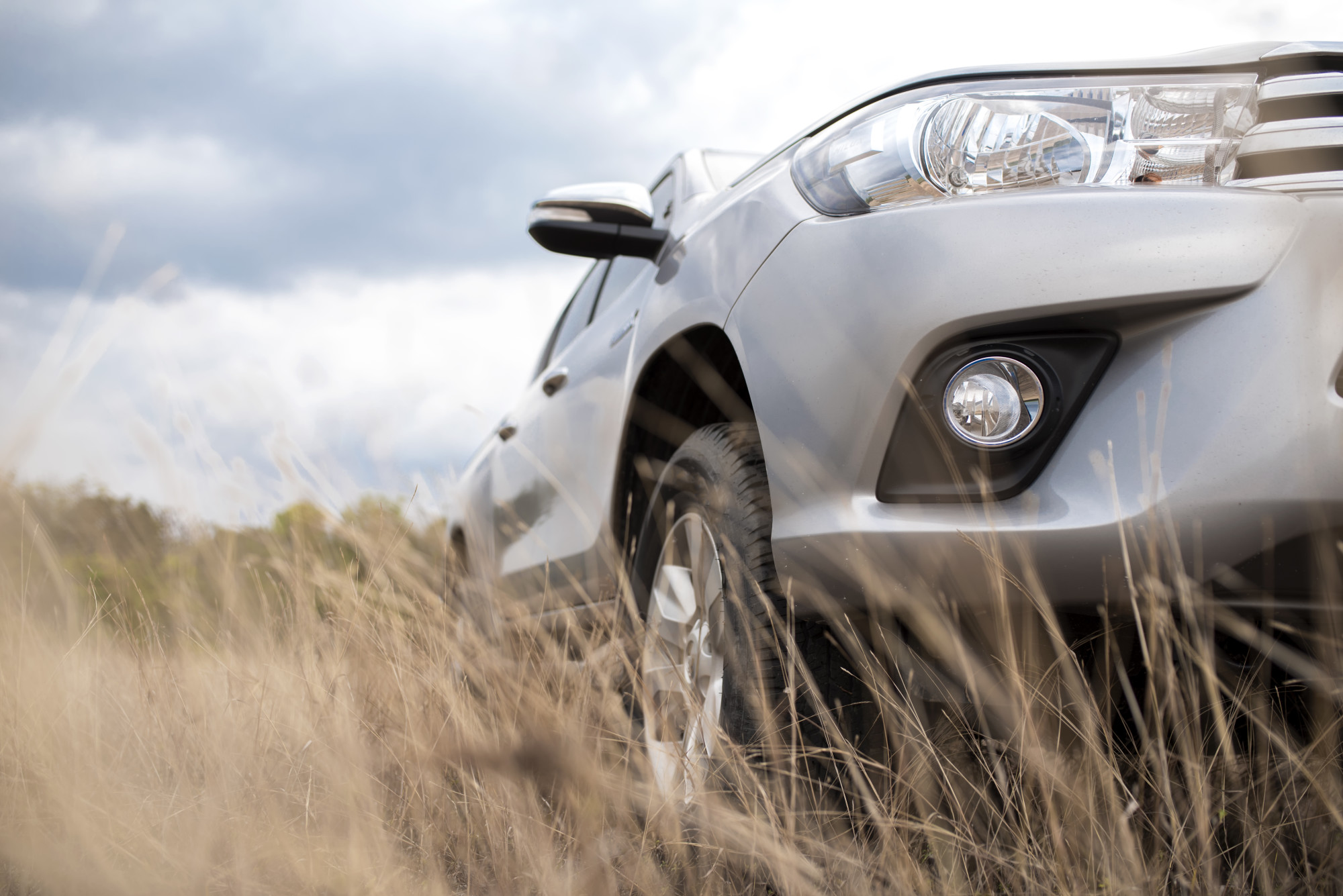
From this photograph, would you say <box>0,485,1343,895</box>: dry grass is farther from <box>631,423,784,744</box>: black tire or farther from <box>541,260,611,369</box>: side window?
<box>541,260,611,369</box>: side window

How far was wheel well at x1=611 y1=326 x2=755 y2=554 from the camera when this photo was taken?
171cm

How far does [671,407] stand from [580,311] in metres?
1.64

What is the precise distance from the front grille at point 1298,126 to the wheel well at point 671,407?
2.79ft

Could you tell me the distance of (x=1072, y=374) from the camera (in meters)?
1.16

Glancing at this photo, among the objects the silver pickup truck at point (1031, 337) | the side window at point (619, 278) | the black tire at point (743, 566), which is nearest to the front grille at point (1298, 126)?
the silver pickup truck at point (1031, 337)

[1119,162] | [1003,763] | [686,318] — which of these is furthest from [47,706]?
[1119,162]

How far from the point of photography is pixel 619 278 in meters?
2.75

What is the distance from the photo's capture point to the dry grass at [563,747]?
3.82 ft

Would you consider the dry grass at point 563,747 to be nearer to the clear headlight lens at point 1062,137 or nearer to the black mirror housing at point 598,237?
the clear headlight lens at point 1062,137

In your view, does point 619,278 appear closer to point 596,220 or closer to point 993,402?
point 596,220

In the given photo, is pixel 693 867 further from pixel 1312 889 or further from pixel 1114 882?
pixel 1312 889

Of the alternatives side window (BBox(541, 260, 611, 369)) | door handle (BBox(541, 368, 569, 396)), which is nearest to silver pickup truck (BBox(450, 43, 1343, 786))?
door handle (BBox(541, 368, 569, 396))

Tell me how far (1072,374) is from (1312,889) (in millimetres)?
747

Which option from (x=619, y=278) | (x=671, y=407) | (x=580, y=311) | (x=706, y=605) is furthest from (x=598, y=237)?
(x=580, y=311)
